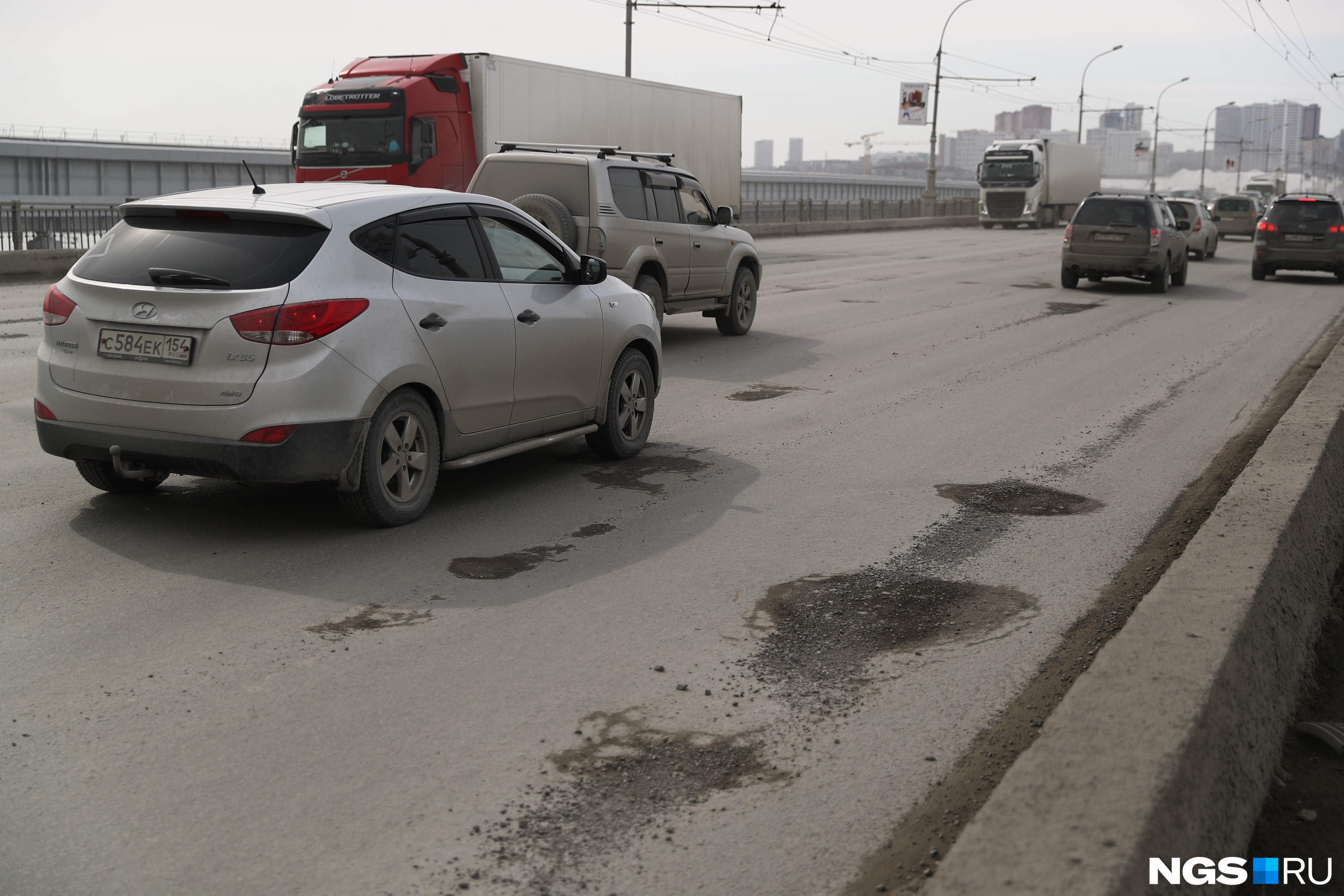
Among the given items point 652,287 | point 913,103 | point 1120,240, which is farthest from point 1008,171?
point 652,287

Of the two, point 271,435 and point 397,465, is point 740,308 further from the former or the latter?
point 271,435

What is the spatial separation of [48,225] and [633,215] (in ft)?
45.2

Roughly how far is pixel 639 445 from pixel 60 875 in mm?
5297

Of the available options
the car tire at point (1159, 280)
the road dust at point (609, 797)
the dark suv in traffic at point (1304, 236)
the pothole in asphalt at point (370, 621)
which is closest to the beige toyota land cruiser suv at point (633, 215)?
the pothole in asphalt at point (370, 621)

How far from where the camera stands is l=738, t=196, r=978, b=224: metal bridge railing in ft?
145

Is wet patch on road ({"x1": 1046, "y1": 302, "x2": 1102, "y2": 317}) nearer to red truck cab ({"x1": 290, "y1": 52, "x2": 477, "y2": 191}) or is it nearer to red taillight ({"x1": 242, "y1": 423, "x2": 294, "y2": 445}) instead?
red truck cab ({"x1": 290, "y1": 52, "x2": 477, "y2": 191})

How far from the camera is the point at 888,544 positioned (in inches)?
237

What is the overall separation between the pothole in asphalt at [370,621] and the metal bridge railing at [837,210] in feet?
105

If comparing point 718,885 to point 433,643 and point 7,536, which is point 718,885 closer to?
point 433,643

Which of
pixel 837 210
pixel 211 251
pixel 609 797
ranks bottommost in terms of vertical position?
pixel 609 797

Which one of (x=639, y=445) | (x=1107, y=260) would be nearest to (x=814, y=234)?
(x=1107, y=260)

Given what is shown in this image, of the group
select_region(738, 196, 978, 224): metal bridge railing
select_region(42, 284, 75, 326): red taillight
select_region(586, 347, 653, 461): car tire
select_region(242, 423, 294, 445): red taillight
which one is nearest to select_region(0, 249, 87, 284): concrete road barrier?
select_region(586, 347, 653, 461): car tire

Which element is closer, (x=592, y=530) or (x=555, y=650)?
(x=555, y=650)

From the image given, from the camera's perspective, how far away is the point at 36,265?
21.1 meters
